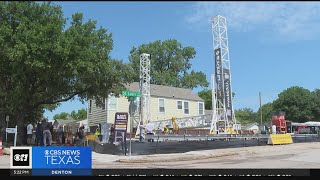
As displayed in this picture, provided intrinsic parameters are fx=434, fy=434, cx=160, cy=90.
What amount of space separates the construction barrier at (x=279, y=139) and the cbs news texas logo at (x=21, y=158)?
22058 millimetres

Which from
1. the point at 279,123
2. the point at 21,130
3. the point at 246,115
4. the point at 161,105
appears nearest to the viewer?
the point at 21,130

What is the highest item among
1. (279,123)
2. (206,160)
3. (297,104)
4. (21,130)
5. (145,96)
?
(297,104)

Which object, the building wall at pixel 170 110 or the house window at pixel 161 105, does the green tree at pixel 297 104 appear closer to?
the building wall at pixel 170 110

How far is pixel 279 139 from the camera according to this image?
30.8 m

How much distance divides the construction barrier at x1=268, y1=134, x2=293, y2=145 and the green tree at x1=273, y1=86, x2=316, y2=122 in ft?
159

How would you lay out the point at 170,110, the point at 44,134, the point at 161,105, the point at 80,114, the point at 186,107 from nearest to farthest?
the point at 44,134 → the point at 161,105 → the point at 170,110 → the point at 186,107 → the point at 80,114

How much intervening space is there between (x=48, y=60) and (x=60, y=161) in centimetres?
1471

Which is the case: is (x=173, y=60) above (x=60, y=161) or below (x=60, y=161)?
above

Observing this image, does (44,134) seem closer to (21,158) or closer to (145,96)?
(21,158)

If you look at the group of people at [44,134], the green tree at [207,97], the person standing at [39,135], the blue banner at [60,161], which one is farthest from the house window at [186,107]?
the blue banner at [60,161]

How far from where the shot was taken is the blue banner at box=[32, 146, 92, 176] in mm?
10505

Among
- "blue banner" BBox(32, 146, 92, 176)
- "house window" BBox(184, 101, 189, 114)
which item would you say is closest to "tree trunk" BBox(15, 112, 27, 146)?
"blue banner" BBox(32, 146, 92, 176)

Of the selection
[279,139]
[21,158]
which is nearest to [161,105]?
[279,139]
